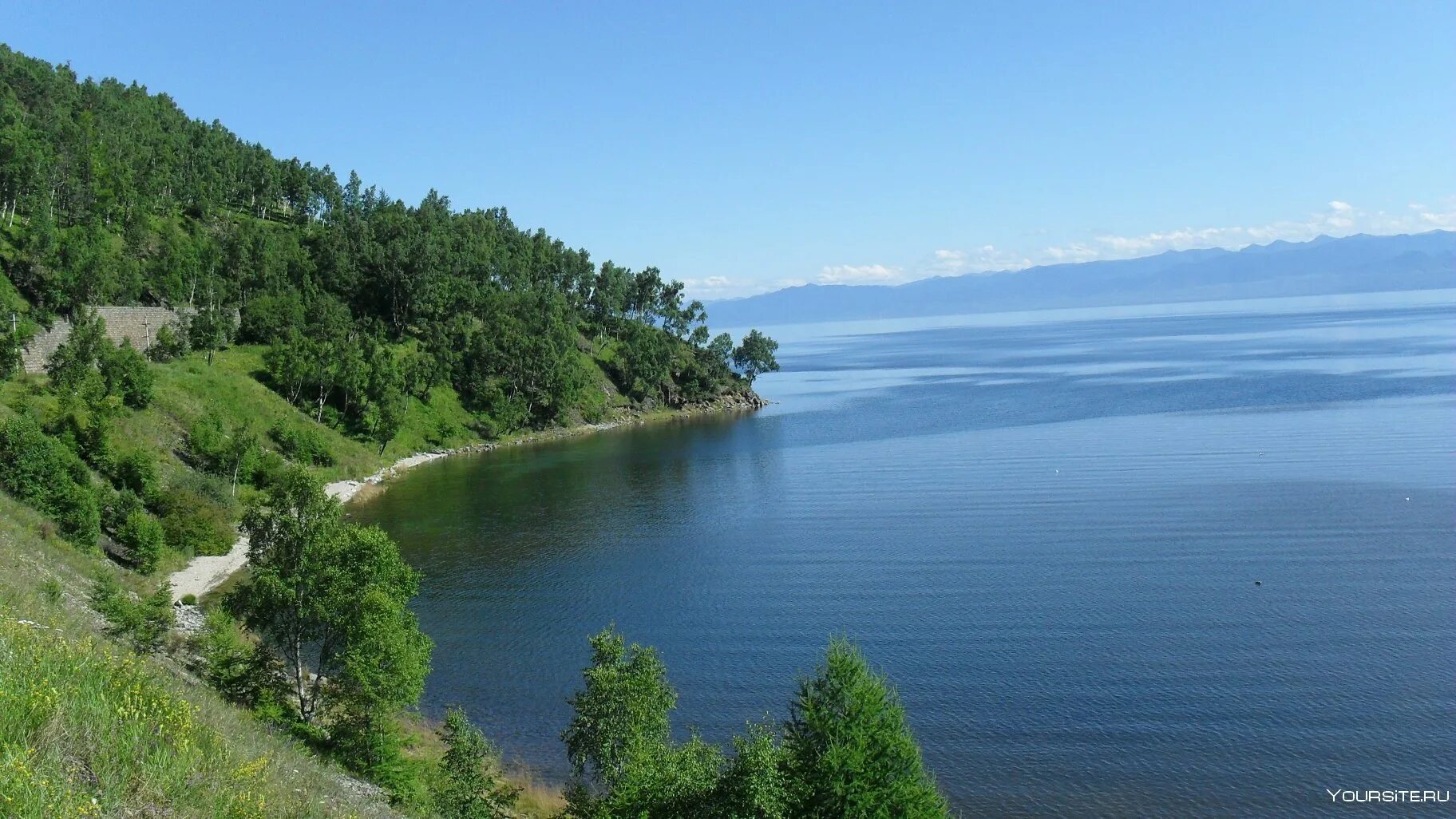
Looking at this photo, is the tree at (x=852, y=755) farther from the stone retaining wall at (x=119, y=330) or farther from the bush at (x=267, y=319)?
the bush at (x=267, y=319)

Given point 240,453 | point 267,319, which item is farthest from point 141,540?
point 267,319

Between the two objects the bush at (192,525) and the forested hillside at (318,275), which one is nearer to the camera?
the bush at (192,525)

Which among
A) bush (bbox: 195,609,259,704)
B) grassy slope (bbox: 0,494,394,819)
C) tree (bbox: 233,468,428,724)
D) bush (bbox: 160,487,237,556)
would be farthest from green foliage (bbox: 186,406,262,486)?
grassy slope (bbox: 0,494,394,819)

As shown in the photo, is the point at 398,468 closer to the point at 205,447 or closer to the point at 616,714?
the point at 205,447

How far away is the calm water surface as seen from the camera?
3328cm

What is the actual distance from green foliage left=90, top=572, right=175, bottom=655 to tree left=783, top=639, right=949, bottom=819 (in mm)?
19724

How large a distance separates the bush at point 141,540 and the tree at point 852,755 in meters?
40.5

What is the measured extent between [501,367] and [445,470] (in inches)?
1072

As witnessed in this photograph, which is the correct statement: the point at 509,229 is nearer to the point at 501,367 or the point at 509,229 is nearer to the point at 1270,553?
the point at 501,367

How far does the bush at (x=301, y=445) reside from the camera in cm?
8069

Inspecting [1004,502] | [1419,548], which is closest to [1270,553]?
[1419,548]

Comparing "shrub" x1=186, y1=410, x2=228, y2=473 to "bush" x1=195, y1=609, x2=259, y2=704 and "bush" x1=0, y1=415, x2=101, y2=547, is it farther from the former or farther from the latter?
"bush" x1=195, y1=609, x2=259, y2=704

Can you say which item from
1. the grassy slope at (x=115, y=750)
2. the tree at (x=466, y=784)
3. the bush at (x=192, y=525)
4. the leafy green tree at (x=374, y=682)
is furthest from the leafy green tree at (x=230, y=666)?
the bush at (x=192, y=525)

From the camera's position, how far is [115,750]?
12.3 meters
